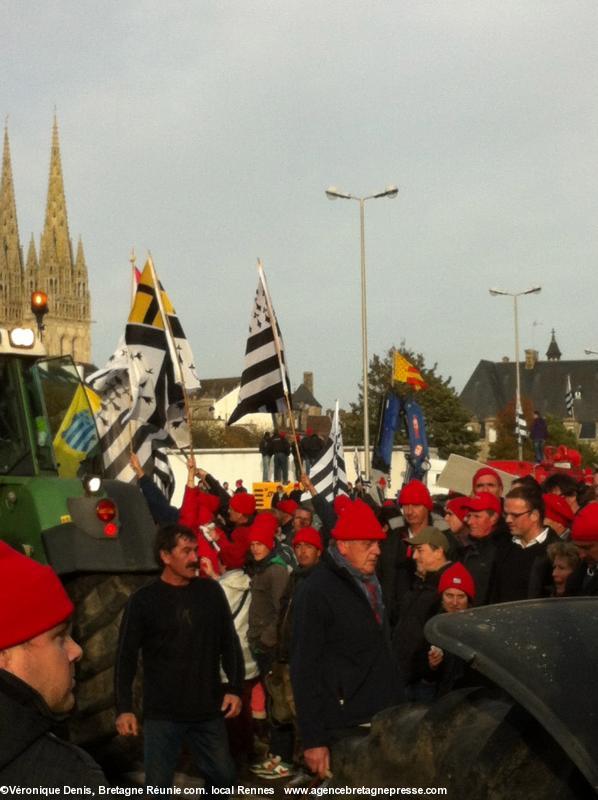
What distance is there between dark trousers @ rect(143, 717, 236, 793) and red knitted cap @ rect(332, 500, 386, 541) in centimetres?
127

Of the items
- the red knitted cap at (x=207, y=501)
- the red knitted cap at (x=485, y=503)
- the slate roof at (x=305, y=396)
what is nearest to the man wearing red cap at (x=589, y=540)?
the red knitted cap at (x=485, y=503)

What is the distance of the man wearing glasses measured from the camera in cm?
815

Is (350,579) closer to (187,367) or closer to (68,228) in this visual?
(187,367)

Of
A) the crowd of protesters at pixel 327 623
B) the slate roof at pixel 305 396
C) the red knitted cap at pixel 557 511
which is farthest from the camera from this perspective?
the slate roof at pixel 305 396

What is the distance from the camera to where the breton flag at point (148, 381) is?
14.8 meters

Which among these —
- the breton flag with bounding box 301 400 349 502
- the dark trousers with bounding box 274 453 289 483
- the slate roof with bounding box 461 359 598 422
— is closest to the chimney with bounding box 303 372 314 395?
the slate roof with bounding box 461 359 598 422

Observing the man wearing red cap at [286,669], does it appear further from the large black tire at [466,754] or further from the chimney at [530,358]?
the chimney at [530,358]

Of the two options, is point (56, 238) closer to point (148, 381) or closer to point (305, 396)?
point (305, 396)

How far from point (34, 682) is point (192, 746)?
14.7 feet

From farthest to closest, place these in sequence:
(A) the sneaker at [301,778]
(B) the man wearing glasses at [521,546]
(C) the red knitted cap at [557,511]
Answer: (C) the red knitted cap at [557,511] < (A) the sneaker at [301,778] < (B) the man wearing glasses at [521,546]

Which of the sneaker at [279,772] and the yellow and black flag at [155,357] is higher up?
the yellow and black flag at [155,357]

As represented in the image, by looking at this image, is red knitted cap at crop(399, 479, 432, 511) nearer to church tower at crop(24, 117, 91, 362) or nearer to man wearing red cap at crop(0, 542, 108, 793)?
man wearing red cap at crop(0, 542, 108, 793)

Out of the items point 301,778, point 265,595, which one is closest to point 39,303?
point 265,595

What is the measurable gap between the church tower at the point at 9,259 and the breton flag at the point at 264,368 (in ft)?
479
